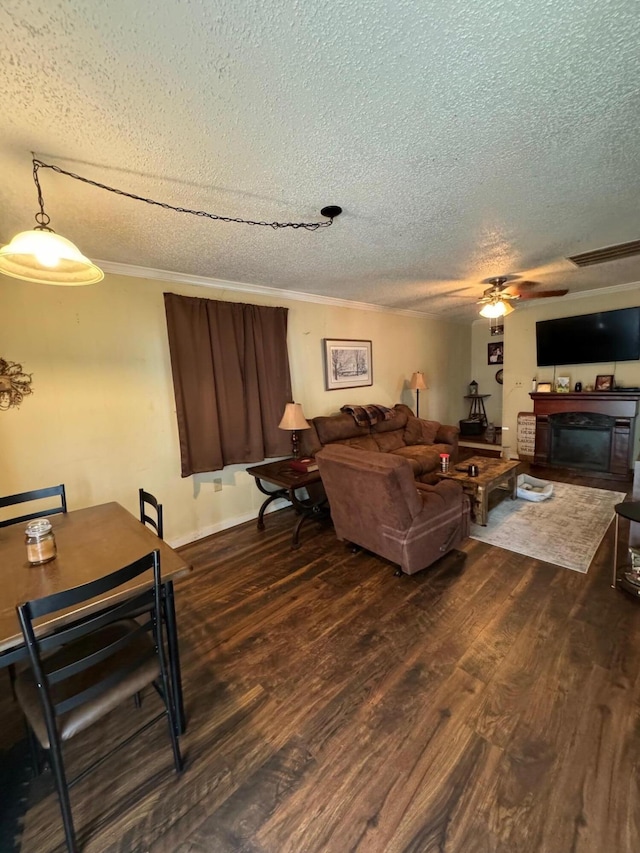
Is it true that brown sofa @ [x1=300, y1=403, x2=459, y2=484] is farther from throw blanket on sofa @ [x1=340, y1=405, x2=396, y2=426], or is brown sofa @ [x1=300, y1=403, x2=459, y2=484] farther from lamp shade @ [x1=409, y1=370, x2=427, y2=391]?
lamp shade @ [x1=409, y1=370, x2=427, y2=391]

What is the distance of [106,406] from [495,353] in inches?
282

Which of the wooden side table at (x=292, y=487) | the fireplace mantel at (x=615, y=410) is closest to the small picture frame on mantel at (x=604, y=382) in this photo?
the fireplace mantel at (x=615, y=410)

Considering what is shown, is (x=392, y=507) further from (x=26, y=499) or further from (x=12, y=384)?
(x=12, y=384)

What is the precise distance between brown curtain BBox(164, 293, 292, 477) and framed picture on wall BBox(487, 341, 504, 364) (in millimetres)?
5211

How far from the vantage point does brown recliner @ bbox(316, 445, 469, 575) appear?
2389 millimetres

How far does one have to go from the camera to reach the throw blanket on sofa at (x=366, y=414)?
4.53m

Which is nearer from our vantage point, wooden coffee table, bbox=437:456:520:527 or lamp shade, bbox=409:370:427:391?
wooden coffee table, bbox=437:456:520:527

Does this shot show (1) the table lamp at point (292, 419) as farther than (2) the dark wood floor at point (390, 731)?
Yes

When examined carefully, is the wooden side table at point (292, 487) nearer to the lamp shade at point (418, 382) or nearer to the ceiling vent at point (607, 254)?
the lamp shade at point (418, 382)

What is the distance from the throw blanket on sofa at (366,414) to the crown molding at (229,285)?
4.72 feet

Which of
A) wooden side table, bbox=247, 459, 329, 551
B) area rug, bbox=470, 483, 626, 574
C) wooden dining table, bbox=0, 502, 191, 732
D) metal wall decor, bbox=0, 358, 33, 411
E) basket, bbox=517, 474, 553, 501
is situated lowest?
area rug, bbox=470, 483, 626, 574

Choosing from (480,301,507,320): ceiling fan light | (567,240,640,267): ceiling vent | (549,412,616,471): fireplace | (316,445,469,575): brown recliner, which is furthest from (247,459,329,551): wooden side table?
(549,412,616,471): fireplace

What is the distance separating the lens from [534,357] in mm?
5602

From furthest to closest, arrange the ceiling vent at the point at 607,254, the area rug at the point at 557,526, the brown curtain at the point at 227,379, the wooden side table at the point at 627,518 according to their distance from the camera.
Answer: the brown curtain at the point at 227,379, the ceiling vent at the point at 607,254, the area rug at the point at 557,526, the wooden side table at the point at 627,518
